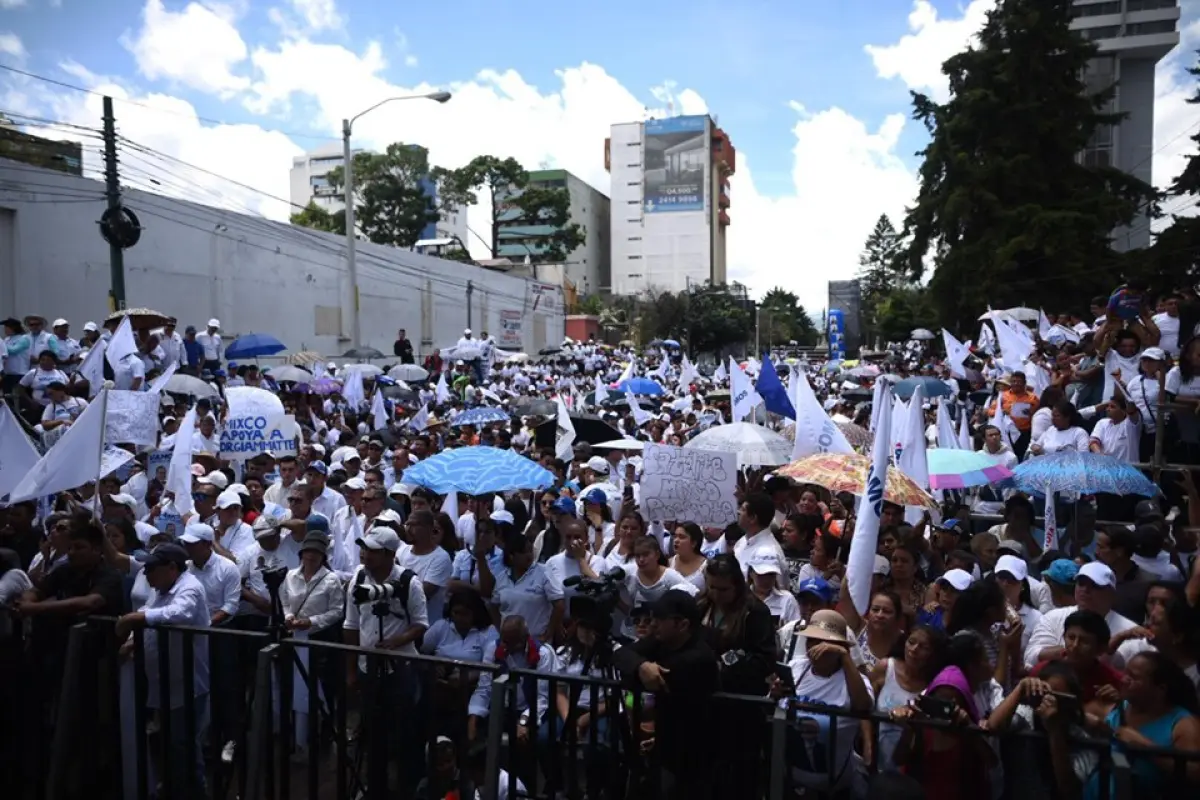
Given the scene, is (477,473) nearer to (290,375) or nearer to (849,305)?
(290,375)

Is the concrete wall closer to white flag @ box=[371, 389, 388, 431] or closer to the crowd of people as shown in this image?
white flag @ box=[371, 389, 388, 431]

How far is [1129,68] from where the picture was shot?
65.4m

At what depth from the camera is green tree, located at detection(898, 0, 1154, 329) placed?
1098 inches

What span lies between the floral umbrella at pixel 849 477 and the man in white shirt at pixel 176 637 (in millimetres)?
4531

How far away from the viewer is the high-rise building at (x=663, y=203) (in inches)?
4476

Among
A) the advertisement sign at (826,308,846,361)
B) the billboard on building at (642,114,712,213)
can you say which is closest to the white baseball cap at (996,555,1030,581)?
the advertisement sign at (826,308,846,361)

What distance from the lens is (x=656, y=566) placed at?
600 cm

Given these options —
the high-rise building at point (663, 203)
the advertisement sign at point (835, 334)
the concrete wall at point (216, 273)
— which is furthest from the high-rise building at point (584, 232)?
the concrete wall at point (216, 273)

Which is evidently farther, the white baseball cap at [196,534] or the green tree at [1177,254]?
the green tree at [1177,254]

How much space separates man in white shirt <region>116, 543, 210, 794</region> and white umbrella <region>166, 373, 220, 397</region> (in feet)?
32.2

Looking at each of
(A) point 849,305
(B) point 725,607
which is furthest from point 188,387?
(A) point 849,305

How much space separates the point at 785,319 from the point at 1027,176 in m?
83.6

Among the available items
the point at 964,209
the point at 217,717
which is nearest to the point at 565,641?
the point at 217,717

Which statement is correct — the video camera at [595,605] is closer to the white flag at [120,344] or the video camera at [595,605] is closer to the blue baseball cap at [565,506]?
the blue baseball cap at [565,506]
